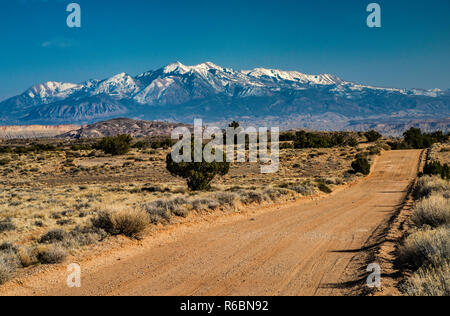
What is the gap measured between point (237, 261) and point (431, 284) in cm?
452

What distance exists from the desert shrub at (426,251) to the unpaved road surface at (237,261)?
55.5 inches

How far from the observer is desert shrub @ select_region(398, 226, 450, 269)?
23.0 ft

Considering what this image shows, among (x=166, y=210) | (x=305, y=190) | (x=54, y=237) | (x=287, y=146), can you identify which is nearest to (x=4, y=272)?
(x=54, y=237)

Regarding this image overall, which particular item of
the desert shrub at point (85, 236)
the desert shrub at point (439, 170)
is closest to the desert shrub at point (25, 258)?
the desert shrub at point (85, 236)

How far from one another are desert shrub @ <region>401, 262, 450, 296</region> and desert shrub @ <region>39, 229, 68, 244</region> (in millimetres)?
9375

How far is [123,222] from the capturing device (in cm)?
1138

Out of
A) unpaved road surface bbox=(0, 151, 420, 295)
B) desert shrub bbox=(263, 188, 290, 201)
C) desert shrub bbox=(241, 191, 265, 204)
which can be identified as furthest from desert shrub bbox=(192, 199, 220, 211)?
desert shrub bbox=(263, 188, 290, 201)

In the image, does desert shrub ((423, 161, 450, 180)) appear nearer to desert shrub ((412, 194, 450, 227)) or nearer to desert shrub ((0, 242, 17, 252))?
desert shrub ((412, 194, 450, 227))

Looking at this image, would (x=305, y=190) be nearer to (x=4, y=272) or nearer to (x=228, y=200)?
(x=228, y=200)

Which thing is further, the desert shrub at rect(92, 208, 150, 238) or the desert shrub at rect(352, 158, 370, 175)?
the desert shrub at rect(352, 158, 370, 175)

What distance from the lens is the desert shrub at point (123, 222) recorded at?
11.4 meters

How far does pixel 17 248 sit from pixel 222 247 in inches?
232
